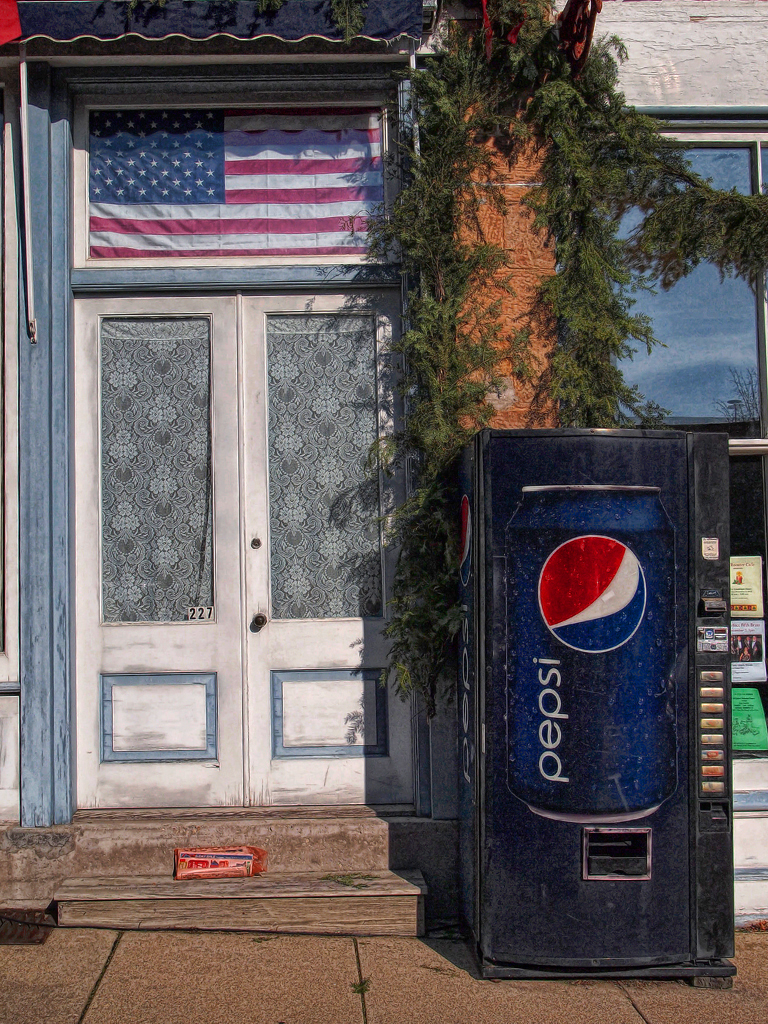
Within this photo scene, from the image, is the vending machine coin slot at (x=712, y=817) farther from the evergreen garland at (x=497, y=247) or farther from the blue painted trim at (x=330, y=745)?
the blue painted trim at (x=330, y=745)

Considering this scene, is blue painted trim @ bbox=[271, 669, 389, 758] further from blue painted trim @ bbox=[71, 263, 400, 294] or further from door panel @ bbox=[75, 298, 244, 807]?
blue painted trim @ bbox=[71, 263, 400, 294]

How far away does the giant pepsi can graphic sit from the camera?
3.00 meters

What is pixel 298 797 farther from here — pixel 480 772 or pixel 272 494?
pixel 272 494

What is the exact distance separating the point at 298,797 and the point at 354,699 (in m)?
0.55

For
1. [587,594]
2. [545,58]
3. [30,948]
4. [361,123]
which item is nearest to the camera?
[587,594]

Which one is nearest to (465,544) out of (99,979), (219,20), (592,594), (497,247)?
(592,594)

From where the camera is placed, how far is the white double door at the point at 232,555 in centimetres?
399

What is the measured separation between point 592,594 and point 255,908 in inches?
78.5

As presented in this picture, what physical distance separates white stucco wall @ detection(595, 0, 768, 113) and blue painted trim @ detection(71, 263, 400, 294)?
1.57 m

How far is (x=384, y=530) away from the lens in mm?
4016

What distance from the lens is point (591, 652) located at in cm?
301

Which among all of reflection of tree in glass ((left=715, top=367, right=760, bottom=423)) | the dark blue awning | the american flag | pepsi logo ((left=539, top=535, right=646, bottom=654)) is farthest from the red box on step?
the dark blue awning

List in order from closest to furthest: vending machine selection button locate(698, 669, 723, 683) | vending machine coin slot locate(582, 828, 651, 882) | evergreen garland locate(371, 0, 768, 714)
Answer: vending machine coin slot locate(582, 828, 651, 882) < vending machine selection button locate(698, 669, 723, 683) < evergreen garland locate(371, 0, 768, 714)

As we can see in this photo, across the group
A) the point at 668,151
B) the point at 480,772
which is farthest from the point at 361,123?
the point at 480,772
